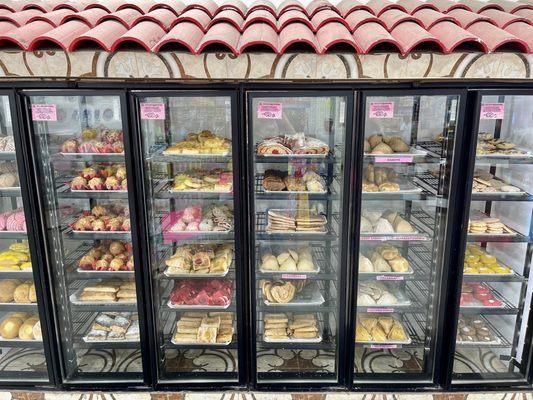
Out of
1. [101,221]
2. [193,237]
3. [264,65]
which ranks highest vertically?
[264,65]

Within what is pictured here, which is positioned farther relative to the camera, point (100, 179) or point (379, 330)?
point (379, 330)

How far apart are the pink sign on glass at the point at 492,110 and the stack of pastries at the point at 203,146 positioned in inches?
63.8

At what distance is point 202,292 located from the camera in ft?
9.98

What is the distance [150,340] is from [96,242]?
91cm

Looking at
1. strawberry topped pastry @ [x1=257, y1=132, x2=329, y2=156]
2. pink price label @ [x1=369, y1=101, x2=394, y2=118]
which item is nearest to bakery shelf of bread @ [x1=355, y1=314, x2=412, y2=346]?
strawberry topped pastry @ [x1=257, y1=132, x2=329, y2=156]

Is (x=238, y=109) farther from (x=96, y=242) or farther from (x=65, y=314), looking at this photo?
(x=65, y=314)

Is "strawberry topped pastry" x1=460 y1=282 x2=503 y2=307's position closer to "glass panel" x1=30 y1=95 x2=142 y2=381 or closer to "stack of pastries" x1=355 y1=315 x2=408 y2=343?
"stack of pastries" x1=355 y1=315 x2=408 y2=343

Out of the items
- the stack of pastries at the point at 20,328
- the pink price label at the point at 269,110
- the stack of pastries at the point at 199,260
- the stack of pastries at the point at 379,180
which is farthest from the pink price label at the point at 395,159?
the stack of pastries at the point at 20,328

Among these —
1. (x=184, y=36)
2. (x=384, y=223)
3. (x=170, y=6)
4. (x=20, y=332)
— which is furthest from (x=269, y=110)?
(x=20, y=332)

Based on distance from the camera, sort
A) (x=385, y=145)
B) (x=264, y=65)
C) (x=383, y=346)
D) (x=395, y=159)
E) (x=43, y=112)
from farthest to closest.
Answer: (x=383, y=346) → (x=385, y=145) → (x=395, y=159) → (x=43, y=112) → (x=264, y=65)

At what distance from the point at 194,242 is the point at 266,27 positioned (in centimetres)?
162

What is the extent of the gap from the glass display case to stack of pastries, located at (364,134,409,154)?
37.2 inches

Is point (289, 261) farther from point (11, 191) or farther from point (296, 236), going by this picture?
point (11, 191)

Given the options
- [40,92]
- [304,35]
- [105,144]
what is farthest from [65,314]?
[304,35]
